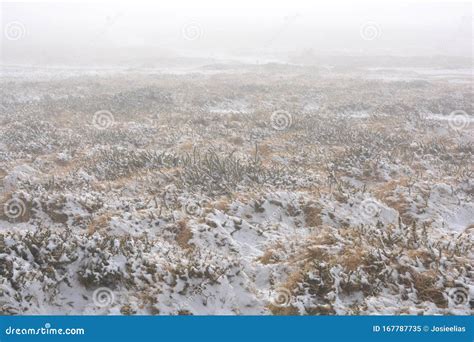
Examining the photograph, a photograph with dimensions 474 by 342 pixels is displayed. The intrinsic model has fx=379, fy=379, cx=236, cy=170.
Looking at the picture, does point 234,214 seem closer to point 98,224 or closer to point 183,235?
point 183,235

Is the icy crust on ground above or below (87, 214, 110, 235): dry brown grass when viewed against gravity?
below

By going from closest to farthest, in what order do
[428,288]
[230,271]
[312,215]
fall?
[428,288] < [230,271] < [312,215]

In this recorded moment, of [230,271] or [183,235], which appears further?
[183,235]

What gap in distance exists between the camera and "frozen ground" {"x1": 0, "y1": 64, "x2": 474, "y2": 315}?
6898 millimetres

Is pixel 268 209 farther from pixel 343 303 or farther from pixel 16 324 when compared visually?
pixel 16 324

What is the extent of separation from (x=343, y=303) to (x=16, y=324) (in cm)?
547

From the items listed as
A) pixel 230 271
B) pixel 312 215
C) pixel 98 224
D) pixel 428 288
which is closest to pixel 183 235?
pixel 230 271

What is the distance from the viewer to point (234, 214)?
9.75 metres

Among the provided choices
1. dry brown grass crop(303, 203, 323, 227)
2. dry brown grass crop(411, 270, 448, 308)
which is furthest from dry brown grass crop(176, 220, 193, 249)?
dry brown grass crop(411, 270, 448, 308)

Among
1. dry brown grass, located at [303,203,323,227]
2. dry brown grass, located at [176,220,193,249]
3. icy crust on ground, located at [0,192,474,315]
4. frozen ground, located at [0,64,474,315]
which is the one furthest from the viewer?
dry brown grass, located at [303,203,323,227]

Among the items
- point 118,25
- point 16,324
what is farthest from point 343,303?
point 118,25

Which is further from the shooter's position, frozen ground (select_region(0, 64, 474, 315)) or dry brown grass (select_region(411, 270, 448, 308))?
frozen ground (select_region(0, 64, 474, 315))

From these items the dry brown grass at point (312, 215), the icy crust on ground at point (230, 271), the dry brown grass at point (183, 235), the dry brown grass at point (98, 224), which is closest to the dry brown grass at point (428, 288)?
the icy crust on ground at point (230, 271)

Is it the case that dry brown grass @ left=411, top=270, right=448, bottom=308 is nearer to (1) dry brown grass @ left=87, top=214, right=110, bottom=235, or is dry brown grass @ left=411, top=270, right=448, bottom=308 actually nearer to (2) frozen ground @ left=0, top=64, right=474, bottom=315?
(2) frozen ground @ left=0, top=64, right=474, bottom=315
